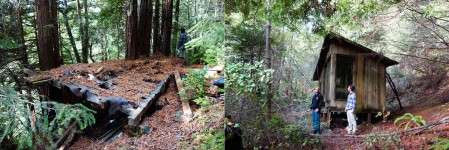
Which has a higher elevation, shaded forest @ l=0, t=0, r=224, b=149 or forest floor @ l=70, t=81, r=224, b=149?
shaded forest @ l=0, t=0, r=224, b=149

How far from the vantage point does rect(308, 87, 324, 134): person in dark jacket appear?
2.67m

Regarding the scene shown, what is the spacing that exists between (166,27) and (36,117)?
1.71 metres

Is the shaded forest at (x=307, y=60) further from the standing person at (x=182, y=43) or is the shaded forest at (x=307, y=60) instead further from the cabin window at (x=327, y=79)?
the standing person at (x=182, y=43)

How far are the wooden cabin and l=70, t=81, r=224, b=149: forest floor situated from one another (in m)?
1.18

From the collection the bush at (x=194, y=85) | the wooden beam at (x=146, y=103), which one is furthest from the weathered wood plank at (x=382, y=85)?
the wooden beam at (x=146, y=103)

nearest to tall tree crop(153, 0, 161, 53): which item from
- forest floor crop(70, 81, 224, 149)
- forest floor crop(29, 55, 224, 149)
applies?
forest floor crop(29, 55, 224, 149)

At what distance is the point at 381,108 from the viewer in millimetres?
2697

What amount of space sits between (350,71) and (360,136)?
2.01 feet

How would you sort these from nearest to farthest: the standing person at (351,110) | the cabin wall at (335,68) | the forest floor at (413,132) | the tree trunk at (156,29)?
the forest floor at (413,132)
the standing person at (351,110)
the cabin wall at (335,68)
the tree trunk at (156,29)

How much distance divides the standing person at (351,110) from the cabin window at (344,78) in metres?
0.04

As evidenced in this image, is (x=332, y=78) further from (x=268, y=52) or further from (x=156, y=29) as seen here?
(x=156, y=29)

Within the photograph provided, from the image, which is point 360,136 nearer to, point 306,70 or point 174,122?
point 306,70

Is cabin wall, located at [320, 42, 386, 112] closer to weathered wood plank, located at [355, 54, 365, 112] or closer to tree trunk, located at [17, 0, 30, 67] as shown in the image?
weathered wood plank, located at [355, 54, 365, 112]

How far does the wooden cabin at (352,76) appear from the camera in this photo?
271 centimetres
